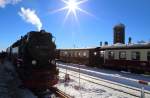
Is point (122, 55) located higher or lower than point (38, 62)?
higher

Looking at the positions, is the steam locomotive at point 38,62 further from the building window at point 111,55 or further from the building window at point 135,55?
the building window at point 111,55

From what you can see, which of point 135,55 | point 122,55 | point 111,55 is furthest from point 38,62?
point 111,55

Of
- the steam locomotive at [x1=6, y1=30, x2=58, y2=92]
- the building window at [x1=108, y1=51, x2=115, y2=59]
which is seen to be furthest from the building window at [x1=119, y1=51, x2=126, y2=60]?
the steam locomotive at [x1=6, y1=30, x2=58, y2=92]

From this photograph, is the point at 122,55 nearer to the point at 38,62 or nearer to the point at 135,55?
the point at 135,55

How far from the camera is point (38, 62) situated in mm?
13977

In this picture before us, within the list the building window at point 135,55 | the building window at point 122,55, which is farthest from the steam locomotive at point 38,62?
the building window at point 122,55

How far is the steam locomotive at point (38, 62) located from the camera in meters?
12.9

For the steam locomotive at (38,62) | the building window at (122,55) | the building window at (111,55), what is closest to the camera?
the steam locomotive at (38,62)

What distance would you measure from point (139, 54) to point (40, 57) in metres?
13.3

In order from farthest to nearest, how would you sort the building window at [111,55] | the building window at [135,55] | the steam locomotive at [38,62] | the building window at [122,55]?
the building window at [111,55]
the building window at [122,55]
the building window at [135,55]
the steam locomotive at [38,62]

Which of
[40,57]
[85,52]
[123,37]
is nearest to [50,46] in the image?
[40,57]

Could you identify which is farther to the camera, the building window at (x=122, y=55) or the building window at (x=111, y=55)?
the building window at (x=111, y=55)

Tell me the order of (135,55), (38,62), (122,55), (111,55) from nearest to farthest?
(38,62)
(135,55)
(122,55)
(111,55)

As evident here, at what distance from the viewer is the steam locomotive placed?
42.2ft
